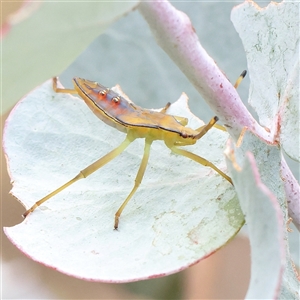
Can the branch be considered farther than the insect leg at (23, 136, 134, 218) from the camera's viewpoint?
No

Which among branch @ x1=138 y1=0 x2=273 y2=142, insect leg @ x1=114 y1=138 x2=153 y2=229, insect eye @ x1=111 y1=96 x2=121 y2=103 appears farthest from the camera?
insect eye @ x1=111 y1=96 x2=121 y2=103

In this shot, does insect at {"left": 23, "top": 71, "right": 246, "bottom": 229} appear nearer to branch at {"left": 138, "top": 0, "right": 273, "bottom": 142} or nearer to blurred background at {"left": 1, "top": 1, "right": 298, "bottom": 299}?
branch at {"left": 138, "top": 0, "right": 273, "bottom": 142}

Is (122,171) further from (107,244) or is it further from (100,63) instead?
(100,63)

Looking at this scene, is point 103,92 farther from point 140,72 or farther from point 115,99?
point 140,72

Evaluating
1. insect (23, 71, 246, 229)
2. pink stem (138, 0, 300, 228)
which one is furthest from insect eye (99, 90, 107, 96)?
pink stem (138, 0, 300, 228)

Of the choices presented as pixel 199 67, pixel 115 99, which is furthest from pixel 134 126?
pixel 199 67

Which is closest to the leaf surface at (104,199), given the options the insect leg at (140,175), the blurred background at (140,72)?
the insect leg at (140,175)

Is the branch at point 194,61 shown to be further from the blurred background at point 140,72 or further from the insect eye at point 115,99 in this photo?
the blurred background at point 140,72

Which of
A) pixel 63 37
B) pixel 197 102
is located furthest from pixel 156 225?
pixel 197 102
